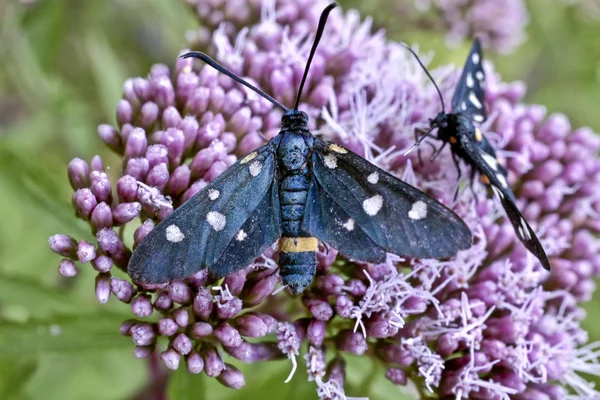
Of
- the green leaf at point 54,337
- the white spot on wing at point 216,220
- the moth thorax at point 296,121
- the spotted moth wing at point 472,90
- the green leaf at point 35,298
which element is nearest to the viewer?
the white spot on wing at point 216,220

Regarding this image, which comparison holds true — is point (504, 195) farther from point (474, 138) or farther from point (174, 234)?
point (174, 234)

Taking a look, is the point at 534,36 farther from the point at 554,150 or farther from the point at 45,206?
the point at 45,206

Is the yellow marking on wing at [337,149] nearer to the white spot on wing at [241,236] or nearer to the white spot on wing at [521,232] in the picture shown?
the white spot on wing at [241,236]

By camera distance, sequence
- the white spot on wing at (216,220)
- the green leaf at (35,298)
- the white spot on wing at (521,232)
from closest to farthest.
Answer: the white spot on wing at (216,220) < the white spot on wing at (521,232) < the green leaf at (35,298)

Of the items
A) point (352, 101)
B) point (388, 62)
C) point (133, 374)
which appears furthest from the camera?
point (133, 374)

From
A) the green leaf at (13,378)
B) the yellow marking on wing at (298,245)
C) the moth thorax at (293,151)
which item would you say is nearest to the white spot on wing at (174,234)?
the yellow marking on wing at (298,245)

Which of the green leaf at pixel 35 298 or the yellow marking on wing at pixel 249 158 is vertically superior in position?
the yellow marking on wing at pixel 249 158

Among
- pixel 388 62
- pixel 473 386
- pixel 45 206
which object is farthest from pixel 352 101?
pixel 45 206

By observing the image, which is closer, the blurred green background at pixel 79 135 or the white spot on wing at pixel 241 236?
the white spot on wing at pixel 241 236

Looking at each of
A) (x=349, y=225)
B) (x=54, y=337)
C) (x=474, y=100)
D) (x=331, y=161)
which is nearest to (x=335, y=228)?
(x=349, y=225)
